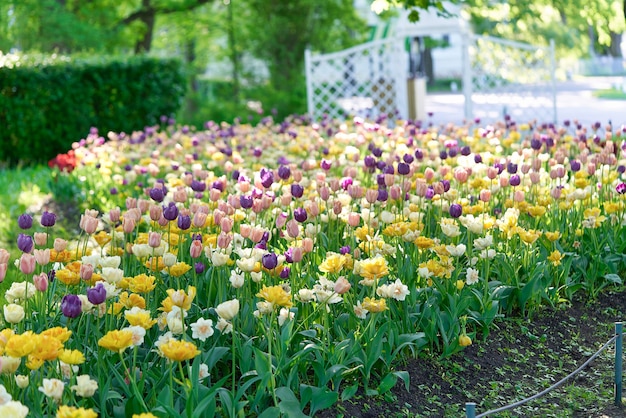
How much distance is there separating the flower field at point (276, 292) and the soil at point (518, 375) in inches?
2.9

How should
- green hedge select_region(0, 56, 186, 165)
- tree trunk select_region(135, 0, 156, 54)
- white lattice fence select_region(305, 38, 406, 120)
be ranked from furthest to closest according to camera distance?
tree trunk select_region(135, 0, 156, 54) < white lattice fence select_region(305, 38, 406, 120) < green hedge select_region(0, 56, 186, 165)

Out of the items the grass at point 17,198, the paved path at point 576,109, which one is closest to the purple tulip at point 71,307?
the grass at point 17,198

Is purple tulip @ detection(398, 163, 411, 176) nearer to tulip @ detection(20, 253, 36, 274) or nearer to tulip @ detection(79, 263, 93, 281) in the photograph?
tulip @ detection(79, 263, 93, 281)

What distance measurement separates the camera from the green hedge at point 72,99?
11359 millimetres

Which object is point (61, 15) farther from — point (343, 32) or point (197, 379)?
point (197, 379)

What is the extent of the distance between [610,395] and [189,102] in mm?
16559

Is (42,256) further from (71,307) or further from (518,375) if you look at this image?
(518,375)

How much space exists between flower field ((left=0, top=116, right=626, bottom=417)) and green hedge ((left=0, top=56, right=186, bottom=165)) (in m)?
6.20

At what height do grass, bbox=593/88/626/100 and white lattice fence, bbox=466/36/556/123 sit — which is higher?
white lattice fence, bbox=466/36/556/123

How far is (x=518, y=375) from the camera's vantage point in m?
3.84

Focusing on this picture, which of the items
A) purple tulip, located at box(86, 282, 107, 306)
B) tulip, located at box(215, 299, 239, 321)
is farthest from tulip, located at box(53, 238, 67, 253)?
tulip, located at box(215, 299, 239, 321)

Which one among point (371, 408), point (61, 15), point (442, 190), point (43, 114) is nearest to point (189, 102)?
point (61, 15)

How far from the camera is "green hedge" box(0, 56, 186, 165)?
37.3ft

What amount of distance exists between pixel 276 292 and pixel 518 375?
1.46 metres
